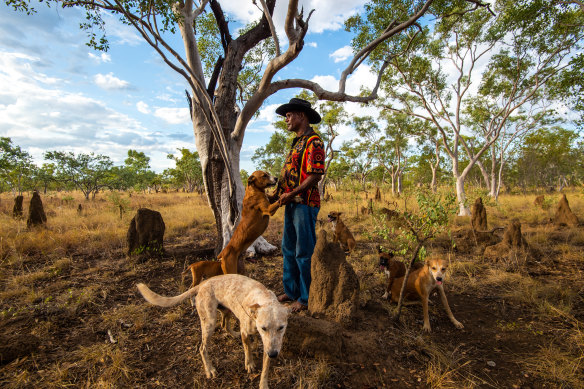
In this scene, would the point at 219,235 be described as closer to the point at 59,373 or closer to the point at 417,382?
the point at 59,373

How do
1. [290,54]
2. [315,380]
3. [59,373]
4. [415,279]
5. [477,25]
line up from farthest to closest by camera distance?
1. [477,25]
2. [290,54]
3. [415,279]
4. [59,373]
5. [315,380]

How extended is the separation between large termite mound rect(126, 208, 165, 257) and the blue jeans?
3683mm

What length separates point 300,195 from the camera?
306cm

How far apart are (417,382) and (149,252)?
546 centimetres

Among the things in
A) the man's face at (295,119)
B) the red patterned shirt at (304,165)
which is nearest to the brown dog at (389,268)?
the red patterned shirt at (304,165)

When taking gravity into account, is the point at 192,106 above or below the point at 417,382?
above

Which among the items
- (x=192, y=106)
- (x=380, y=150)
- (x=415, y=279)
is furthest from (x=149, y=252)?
(x=380, y=150)

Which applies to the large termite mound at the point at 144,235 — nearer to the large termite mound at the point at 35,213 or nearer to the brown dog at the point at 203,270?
the brown dog at the point at 203,270

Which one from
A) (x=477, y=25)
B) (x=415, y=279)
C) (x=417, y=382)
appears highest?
(x=477, y=25)

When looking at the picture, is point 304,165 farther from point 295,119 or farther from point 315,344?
point 315,344

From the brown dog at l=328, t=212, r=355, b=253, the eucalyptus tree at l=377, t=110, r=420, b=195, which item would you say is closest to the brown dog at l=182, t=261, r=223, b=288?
the brown dog at l=328, t=212, r=355, b=253

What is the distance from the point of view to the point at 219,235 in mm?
5184

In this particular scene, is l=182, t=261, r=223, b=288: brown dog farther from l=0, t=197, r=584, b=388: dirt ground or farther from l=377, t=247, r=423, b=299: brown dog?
l=377, t=247, r=423, b=299: brown dog

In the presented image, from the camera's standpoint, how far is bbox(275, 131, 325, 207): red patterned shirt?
292cm
